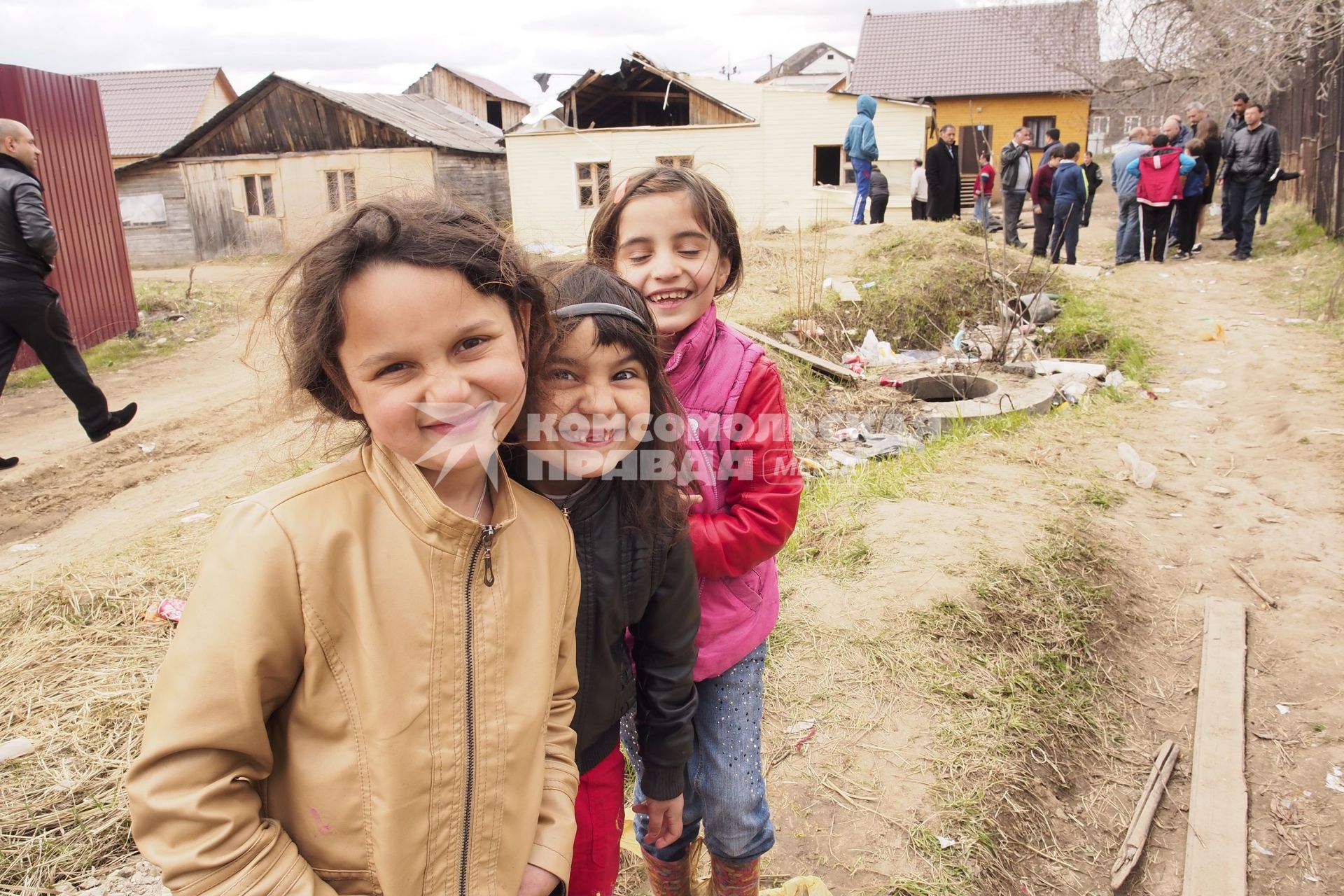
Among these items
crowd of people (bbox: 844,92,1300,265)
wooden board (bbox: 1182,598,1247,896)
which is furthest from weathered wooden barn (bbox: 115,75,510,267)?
wooden board (bbox: 1182,598,1247,896)

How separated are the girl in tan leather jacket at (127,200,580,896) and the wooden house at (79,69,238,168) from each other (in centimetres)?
2871

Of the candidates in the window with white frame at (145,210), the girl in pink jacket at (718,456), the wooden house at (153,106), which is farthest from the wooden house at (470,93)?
the girl in pink jacket at (718,456)

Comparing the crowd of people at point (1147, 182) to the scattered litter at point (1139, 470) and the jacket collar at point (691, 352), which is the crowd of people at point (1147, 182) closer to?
the scattered litter at point (1139, 470)

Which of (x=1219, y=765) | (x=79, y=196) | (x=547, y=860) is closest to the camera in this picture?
(x=547, y=860)

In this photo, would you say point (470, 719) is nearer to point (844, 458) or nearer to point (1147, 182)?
point (844, 458)

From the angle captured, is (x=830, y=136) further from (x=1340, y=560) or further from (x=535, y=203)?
(x=1340, y=560)

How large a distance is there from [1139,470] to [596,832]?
4453mm

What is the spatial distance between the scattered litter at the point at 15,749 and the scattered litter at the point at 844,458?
418 centimetres

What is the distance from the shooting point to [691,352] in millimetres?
1744

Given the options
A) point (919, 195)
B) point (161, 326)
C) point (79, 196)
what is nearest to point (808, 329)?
point (161, 326)

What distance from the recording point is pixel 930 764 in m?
2.73

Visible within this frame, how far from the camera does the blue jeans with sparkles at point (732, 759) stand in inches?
70.7

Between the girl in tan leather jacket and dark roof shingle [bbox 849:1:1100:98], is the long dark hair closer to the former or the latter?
the girl in tan leather jacket

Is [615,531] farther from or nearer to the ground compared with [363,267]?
nearer to the ground
